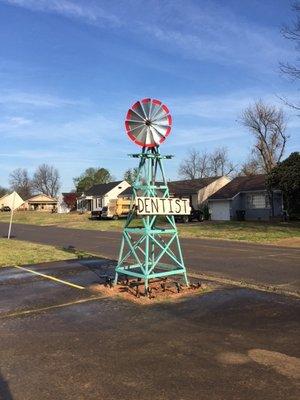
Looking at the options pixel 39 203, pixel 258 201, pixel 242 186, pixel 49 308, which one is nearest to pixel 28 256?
pixel 49 308

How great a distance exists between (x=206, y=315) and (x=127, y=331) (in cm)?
142

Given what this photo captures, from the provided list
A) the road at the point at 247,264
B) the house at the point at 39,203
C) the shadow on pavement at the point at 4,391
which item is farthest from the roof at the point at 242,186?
the house at the point at 39,203

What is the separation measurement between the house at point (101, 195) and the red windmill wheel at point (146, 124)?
204 ft

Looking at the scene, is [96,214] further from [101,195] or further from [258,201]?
[101,195]

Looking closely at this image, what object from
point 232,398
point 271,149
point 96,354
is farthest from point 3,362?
point 271,149

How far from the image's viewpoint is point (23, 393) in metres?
4.95

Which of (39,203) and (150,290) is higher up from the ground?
(39,203)

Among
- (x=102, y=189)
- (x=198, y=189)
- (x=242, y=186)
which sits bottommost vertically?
(x=242, y=186)

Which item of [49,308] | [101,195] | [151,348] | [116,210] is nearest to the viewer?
[151,348]

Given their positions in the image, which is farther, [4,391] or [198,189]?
[198,189]

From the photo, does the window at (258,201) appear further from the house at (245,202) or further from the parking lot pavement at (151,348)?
the parking lot pavement at (151,348)

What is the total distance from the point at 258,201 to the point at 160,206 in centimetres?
3827

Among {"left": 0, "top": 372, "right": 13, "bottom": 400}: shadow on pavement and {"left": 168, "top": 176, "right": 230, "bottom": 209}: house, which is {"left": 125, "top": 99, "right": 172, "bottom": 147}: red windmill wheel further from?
Answer: {"left": 168, "top": 176, "right": 230, "bottom": 209}: house

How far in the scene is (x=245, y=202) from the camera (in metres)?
48.2
